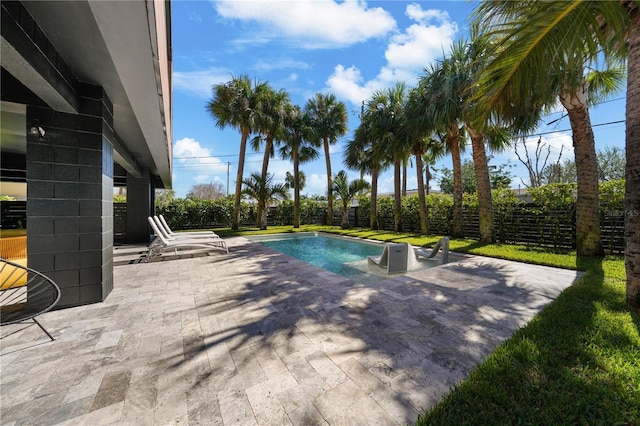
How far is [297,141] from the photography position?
1791 cm

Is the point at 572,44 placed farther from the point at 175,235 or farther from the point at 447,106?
the point at 175,235

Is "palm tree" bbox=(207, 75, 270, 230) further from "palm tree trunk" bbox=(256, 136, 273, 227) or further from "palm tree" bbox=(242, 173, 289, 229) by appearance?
"palm tree" bbox=(242, 173, 289, 229)

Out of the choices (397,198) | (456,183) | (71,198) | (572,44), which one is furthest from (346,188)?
(71,198)

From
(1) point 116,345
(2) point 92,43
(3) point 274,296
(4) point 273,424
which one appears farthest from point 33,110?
(4) point 273,424

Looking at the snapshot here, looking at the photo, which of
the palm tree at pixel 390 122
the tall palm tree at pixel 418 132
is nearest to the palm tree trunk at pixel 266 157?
the palm tree at pixel 390 122

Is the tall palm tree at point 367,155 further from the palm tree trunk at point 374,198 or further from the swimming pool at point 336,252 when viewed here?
the swimming pool at point 336,252

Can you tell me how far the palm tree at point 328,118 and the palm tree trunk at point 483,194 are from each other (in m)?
10.3

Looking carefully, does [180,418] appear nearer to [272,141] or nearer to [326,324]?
[326,324]

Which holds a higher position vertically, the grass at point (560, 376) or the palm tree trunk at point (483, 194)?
the palm tree trunk at point (483, 194)

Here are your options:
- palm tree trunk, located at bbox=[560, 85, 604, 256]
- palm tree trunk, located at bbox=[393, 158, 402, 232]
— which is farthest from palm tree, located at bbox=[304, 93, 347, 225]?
palm tree trunk, located at bbox=[560, 85, 604, 256]

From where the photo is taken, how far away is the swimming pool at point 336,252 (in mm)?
6599

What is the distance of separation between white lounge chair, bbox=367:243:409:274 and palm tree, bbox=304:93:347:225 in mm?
12505

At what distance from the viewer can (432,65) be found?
10688 millimetres

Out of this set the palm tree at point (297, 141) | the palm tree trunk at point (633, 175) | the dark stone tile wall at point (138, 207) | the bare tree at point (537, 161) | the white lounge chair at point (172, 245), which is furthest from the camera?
the bare tree at point (537, 161)
